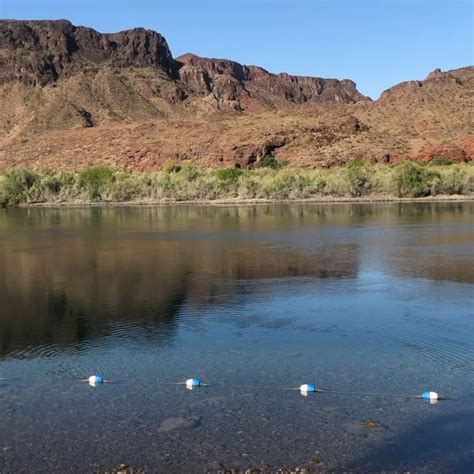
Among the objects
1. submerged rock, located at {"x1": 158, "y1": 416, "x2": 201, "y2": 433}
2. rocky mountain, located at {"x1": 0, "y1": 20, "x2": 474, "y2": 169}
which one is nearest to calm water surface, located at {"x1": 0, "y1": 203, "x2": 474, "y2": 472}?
submerged rock, located at {"x1": 158, "y1": 416, "x2": 201, "y2": 433}

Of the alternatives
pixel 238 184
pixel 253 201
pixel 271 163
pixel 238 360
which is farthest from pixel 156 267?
pixel 271 163

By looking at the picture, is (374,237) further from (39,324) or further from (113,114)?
(113,114)

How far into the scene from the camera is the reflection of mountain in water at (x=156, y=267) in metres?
12.7

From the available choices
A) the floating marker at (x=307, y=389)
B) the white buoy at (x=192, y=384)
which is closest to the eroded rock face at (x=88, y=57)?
the white buoy at (x=192, y=384)

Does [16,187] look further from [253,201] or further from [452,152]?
[452,152]

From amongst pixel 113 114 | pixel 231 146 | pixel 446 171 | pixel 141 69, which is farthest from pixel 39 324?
pixel 141 69

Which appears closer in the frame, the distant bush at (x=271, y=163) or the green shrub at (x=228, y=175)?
the green shrub at (x=228, y=175)

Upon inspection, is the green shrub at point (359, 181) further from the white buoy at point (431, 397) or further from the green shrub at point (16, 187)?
the white buoy at point (431, 397)

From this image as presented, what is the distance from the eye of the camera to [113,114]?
405ft

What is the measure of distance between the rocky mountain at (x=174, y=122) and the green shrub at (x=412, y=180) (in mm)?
22267

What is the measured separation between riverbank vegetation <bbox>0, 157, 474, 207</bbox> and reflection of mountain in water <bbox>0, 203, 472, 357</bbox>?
1389 inches

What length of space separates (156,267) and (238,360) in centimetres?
1043

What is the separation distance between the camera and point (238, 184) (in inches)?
3123

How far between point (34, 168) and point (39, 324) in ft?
310
